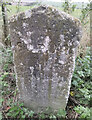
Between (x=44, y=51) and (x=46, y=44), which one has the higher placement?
(x=46, y=44)

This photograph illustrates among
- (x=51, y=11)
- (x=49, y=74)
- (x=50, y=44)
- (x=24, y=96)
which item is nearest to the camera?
(x=51, y=11)

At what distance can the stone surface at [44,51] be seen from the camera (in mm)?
1393

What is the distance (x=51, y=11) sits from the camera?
136 centimetres


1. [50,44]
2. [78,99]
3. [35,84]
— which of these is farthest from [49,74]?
[78,99]

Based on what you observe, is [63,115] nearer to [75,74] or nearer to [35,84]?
[35,84]

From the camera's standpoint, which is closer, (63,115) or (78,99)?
(63,115)

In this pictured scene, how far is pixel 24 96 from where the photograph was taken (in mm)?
2107

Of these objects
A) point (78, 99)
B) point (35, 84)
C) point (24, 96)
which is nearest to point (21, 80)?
point (35, 84)

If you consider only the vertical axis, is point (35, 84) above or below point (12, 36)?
below

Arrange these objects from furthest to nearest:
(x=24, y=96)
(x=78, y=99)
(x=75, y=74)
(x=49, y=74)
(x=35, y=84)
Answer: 1. (x=75, y=74)
2. (x=78, y=99)
3. (x=24, y=96)
4. (x=35, y=84)
5. (x=49, y=74)

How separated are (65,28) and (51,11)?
11.0 inches

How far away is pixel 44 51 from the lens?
5.18 ft

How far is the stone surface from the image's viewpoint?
1.39 metres

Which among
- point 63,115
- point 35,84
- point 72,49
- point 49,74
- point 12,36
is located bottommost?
point 63,115
